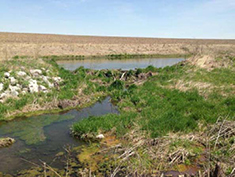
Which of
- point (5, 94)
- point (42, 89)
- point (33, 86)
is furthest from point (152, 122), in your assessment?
point (5, 94)

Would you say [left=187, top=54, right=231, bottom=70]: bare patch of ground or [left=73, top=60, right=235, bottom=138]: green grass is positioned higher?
[left=187, top=54, right=231, bottom=70]: bare patch of ground

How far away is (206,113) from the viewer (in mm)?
10344

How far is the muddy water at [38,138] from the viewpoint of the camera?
791 centimetres

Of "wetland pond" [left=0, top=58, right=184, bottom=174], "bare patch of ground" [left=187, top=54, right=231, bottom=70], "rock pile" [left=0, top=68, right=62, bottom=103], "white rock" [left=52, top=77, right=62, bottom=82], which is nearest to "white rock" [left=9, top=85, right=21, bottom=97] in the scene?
"rock pile" [left=0, top=68, right=62, bottom=103]

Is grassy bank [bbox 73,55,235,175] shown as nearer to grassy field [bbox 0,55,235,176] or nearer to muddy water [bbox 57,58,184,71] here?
grassy field [bbox 0,55,235,176]

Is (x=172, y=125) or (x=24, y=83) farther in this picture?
(x=24, y=83)

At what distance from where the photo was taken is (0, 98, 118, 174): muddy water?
7.91 m

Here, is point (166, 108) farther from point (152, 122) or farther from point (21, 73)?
point (21, 73)

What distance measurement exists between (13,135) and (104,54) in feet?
115

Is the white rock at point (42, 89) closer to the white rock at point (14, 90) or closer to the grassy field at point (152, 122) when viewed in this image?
the grassy field at point (152, 122)

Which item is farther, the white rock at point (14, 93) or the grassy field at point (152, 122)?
the white rock at point (14, 93)

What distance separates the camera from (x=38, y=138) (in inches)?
383

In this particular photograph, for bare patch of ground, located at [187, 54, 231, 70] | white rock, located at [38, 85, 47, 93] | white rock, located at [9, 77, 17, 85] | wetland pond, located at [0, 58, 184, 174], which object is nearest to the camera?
wetland pond, located at [0, 58, 184, 174]

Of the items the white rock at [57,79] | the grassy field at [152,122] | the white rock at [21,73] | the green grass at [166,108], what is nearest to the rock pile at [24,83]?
the white rock at [21,73]
